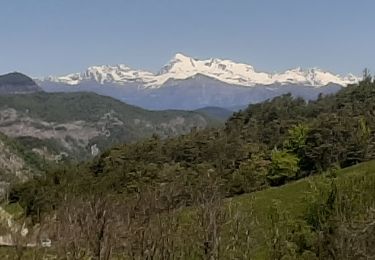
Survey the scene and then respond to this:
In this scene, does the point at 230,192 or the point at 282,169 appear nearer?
the point at 230,192

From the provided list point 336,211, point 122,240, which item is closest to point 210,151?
point 336,211

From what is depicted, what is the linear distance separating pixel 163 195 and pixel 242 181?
55578 mm

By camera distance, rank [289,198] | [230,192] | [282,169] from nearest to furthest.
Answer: [289,198] → [230,192] → [282,169]

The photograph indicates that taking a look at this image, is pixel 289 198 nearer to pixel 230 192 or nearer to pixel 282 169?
pixel 230 192

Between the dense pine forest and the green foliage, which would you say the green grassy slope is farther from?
the green foliage

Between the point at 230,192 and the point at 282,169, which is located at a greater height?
the point at 282,169

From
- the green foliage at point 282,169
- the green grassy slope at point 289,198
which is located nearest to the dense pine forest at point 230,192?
the green foliage at point 282,169

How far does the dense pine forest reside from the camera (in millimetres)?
37688

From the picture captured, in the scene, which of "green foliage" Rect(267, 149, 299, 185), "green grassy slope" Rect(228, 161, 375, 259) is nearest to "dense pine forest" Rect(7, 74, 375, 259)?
"green foliage" Rect(267, 149, 299, 185)

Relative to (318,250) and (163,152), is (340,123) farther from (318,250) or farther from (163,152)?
(318,250)

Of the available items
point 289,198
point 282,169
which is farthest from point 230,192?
point 289,198

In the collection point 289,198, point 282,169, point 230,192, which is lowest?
point 230,192

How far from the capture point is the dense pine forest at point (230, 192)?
3769cm

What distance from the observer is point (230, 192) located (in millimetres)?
111000
